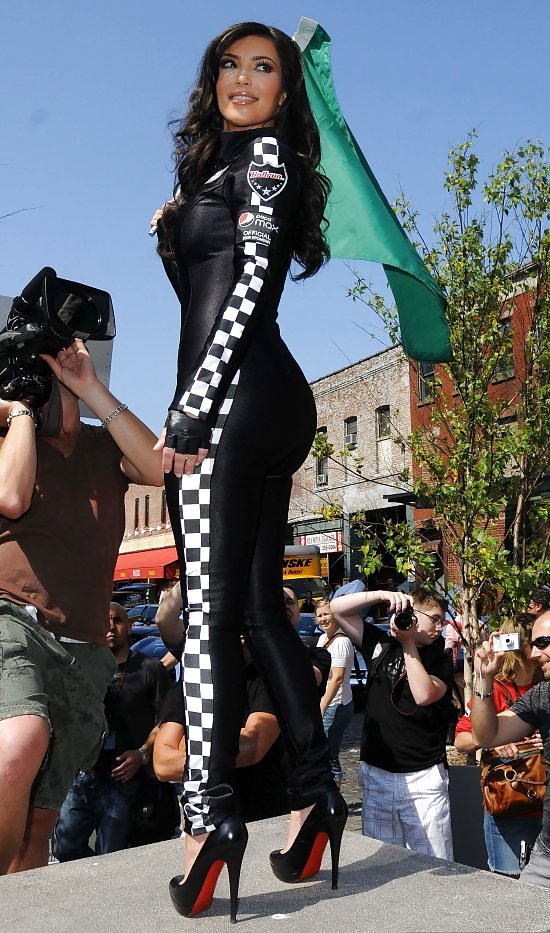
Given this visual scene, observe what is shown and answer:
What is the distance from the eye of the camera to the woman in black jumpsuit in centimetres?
247

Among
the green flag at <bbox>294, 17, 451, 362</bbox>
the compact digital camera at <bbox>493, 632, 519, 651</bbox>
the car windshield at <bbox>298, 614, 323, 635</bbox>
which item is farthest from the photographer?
the car windshield at <bbox>298, 614, 323, 635</bbox>

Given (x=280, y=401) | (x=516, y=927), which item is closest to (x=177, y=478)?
(x=280, y=401)

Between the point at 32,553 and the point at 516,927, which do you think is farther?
the point at 32,553

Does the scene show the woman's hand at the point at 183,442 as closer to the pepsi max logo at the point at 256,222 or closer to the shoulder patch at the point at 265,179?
the pepsi max logo at the point at 256,222

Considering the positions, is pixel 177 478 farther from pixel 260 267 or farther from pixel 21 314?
pixel 21 314

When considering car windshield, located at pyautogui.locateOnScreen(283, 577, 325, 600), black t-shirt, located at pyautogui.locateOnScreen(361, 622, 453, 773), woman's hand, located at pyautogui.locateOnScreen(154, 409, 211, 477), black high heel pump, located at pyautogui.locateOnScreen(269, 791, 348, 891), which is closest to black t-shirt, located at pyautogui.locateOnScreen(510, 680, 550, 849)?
black t-shirt, located at pyautogui.locateOnScreen(361, 622, 453, 773)

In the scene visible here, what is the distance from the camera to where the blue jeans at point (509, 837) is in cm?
496

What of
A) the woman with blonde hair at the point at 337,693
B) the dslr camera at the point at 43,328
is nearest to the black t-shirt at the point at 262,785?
the dslr camera at the point at 43,328

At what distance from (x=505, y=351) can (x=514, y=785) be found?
260 inches

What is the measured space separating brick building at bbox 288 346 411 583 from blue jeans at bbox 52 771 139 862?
918 inches

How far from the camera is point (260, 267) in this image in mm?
2578

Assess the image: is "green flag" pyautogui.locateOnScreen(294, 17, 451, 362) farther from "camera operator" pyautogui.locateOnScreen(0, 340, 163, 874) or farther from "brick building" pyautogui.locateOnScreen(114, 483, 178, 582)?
"brick building" pyautogui.locateOnScreen(114, 483, 178, 582)

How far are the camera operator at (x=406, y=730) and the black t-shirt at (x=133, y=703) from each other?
5.29ft

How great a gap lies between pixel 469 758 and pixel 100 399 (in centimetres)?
777
